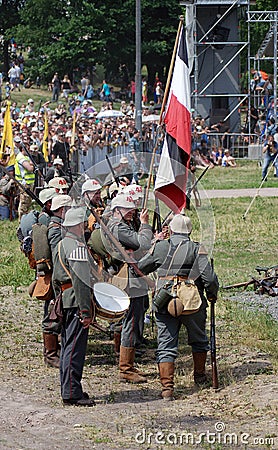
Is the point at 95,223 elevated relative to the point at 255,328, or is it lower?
elevated

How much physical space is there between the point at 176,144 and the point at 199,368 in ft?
8.66

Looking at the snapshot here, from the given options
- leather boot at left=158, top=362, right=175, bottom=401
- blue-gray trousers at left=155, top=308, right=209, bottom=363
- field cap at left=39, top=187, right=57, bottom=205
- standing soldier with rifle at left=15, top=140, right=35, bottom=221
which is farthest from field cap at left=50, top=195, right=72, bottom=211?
standing soldier with rifle at left=15, top=140, right=35, bottom=221

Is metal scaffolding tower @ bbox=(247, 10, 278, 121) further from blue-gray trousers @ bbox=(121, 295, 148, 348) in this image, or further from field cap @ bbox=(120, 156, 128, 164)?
blue-gray trousers @ bbox=(121, 295, 148, 348)

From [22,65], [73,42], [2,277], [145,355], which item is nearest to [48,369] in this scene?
[145,355]

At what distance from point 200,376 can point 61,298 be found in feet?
5.47

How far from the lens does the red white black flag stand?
10391mm

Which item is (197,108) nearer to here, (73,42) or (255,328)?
(73,42)

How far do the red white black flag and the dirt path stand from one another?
1.81 metres

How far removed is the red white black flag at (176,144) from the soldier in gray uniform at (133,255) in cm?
87

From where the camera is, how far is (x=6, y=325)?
481 inches

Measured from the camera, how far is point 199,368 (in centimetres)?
937

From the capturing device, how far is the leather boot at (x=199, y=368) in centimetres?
933

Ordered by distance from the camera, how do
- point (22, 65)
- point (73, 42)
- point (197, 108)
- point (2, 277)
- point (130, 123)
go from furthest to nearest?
point (22, 65) → point (73, 42) → point (197, 108) → point (130, 123) → point (2, 277)

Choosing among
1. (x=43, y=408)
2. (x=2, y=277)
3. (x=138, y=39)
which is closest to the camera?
(x=43, y=408)
